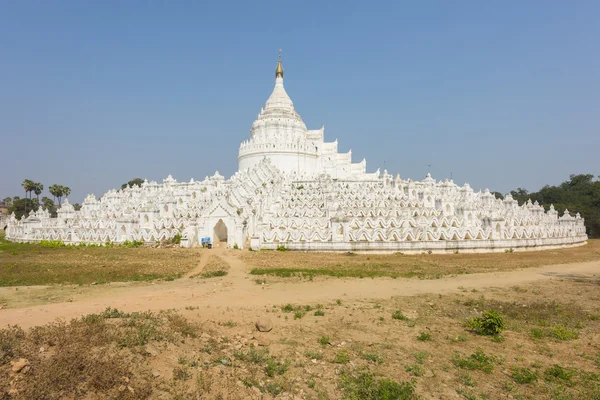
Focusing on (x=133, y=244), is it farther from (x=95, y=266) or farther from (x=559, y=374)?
(x=559, y=374)

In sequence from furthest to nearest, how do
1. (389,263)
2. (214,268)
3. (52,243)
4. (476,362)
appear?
(52,243)
(389,263)
(214,268)
(476,362)

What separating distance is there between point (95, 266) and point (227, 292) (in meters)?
11.8

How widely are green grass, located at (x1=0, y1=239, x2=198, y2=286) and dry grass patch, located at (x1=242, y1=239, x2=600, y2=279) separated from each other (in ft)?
16.7

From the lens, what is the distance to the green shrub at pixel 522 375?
880 cm

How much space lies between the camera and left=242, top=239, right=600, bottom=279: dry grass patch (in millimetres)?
21969

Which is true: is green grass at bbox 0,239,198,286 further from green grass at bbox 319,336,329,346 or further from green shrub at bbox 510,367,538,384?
green shrub at bbox 510,367,538,384

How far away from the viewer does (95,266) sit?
23.6m

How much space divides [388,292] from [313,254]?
1374cm

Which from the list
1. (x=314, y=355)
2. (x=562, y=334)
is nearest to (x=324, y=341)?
(x=314, y=355)

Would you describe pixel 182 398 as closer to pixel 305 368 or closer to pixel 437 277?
pixel 305 368

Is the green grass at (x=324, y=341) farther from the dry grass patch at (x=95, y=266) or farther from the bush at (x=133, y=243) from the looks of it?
the bush at (x=133, y=243)

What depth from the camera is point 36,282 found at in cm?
1842

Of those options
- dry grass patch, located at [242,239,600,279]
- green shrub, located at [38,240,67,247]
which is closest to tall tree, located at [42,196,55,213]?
green shrub, located at [38,240,67,247]

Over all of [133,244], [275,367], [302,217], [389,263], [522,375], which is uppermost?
[302,217]
